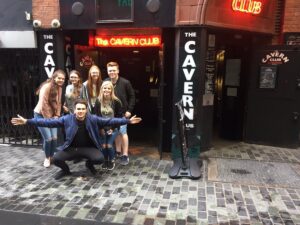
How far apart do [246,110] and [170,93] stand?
1902mm

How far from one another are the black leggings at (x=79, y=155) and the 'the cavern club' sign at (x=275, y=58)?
4085mm

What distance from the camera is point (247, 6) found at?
6.47m

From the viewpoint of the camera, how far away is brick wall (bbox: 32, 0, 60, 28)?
6.45 m

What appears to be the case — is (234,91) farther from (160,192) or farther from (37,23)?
(37,23)

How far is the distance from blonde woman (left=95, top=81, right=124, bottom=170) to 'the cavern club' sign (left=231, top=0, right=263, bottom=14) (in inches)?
113

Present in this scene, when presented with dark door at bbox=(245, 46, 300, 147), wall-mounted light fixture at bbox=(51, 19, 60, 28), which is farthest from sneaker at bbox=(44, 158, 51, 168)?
dark door at bbox=(245, 46, 300, 147)

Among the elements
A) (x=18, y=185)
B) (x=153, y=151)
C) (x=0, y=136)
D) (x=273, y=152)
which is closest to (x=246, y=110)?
(x=273, y=152)

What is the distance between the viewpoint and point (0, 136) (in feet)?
26.0

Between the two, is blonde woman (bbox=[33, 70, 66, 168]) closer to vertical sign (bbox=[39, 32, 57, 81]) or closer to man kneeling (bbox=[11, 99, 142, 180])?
man kneeling (bbox=[11, 99, 142, 180])

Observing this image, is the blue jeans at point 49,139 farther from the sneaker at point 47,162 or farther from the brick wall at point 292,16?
the brick wall at point 292,16

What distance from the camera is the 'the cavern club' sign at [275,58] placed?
6.74 m

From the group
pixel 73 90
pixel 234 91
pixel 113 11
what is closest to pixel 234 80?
pixel 234 91

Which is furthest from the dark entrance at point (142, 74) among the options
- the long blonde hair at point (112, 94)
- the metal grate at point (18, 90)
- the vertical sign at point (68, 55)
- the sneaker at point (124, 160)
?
the long blonde hair at point (112, 94)

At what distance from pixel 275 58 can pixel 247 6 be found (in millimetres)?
1242
